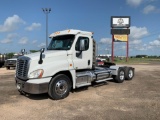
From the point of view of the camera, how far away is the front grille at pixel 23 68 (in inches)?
305

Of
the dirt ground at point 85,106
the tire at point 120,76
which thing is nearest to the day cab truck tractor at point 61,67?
the dirt ground at point 85,106

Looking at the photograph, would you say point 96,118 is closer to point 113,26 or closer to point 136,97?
point 136,97

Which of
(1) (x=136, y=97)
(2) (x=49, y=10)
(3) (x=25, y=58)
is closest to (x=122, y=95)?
(1) (x=136, y=97)

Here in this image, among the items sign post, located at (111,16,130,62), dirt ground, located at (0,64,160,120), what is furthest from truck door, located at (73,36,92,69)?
sign post, located at (111,16,130,62)

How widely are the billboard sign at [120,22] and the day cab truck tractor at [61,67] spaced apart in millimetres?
29481

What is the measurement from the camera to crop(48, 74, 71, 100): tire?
7.94 m

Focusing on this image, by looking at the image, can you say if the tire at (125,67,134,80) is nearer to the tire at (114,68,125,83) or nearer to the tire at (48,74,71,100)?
the tire at (114,68,125,83)

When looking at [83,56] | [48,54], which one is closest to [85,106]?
[48,54]

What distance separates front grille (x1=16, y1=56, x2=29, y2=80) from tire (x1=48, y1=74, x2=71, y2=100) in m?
1.07

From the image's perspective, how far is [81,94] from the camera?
9.09m

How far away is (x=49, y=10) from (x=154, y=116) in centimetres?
3071

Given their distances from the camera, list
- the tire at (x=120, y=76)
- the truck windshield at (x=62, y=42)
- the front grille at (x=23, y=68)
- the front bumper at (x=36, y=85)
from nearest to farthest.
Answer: the front bumper at (x=36, y=85) < the front grille at (x=23, y=68) < the truck windshield at (x=62, y=42) < the tire at (x=120, y=76)

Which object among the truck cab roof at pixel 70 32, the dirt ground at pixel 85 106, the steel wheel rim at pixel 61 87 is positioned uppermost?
the truck cab roof at pixel 70 32

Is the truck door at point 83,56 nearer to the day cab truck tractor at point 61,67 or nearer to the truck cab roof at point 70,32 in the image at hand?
the day cab truck tractor at point 61,67
